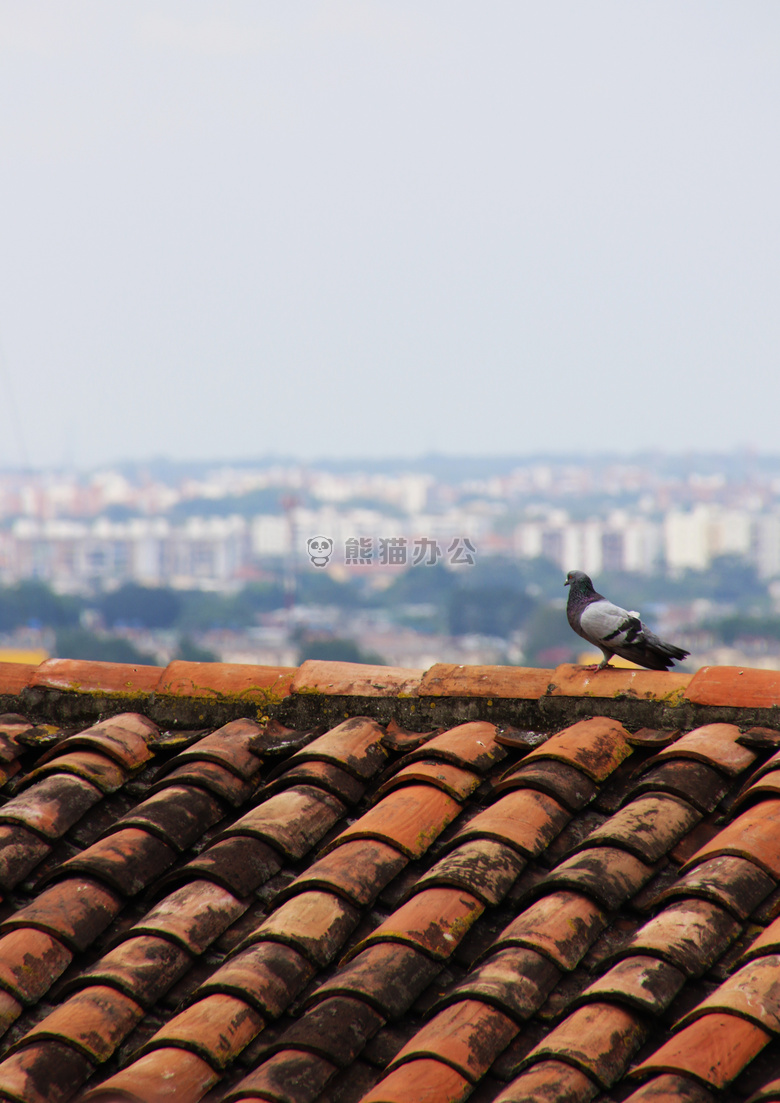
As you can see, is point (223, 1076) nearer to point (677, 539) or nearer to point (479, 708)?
point (479, 708)

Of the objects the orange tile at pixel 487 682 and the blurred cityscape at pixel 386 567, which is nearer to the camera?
the orange tile at pixel 487 682

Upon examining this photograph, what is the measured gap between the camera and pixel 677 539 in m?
124

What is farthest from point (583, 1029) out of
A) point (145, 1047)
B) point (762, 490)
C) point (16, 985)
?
point (762, 490)

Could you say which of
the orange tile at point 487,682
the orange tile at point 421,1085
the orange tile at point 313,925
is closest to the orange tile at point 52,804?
the orange tile at point 313,925

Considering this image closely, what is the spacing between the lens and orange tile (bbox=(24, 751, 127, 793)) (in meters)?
3.70

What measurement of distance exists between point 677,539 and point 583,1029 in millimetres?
126021

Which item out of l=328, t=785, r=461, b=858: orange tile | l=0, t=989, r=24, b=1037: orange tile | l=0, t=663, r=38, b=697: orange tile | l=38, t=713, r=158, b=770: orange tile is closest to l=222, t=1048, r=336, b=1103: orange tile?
l=0, t=989, r=24, b=1037: orange tile

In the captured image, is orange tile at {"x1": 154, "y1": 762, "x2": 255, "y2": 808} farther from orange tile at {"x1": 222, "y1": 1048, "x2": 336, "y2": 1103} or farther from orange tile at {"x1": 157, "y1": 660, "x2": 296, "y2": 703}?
orange tile at {"x1": 222, "y1": 1048, "x2": 336, "y2": 1103}

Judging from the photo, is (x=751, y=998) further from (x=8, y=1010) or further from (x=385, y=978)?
(x=8, y=1010)

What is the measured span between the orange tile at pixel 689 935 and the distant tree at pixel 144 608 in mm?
116821

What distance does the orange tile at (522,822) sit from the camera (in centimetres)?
297

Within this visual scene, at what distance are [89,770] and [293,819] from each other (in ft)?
2.87

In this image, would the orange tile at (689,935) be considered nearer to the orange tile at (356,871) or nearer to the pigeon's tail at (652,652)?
the orange tile at (356,871)

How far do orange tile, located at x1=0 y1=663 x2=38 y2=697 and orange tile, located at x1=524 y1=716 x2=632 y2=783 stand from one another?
227cm
